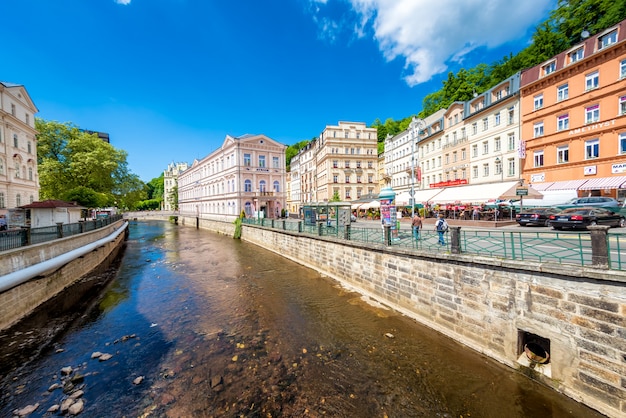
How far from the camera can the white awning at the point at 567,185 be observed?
1989 cm

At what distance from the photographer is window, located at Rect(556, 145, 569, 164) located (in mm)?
21391

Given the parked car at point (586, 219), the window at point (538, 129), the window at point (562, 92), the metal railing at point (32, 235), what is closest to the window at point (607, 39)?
the window at point (562, 92)

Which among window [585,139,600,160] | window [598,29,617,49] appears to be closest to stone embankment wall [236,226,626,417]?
window [585,139,600,160]

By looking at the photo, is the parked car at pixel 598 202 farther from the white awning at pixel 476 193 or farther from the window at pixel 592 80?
the window at pixel 592 80

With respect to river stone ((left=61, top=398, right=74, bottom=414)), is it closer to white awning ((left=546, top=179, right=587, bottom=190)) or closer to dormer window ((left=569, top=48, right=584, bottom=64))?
white awning ((left=546, top=179, right=587, bottom=190))

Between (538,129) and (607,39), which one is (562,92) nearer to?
(538,129)

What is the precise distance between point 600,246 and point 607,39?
80.6ft

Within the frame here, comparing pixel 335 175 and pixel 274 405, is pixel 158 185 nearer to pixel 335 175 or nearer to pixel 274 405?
pixel 335 175

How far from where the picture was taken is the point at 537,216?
617 inches

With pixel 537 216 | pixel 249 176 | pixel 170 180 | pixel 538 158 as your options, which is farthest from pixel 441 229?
pixel 170 180

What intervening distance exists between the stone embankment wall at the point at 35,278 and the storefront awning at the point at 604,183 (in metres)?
32.3

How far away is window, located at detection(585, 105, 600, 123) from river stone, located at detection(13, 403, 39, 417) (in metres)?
32.7

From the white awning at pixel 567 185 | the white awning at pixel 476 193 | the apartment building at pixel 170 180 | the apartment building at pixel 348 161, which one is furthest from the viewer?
the apartment building at pixel 170 180

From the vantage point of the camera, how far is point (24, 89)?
25.9m
